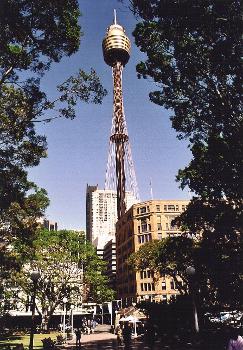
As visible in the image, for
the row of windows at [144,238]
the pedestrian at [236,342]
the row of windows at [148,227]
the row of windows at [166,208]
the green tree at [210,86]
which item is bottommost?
the pedestrian at [236,342]

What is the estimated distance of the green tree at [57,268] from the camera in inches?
1734

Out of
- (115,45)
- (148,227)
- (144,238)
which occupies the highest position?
(115,45)

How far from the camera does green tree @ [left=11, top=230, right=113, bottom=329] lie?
144ft

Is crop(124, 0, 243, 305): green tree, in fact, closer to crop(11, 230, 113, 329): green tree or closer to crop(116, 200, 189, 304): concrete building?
crop(11, 230, 113, 329): green tree

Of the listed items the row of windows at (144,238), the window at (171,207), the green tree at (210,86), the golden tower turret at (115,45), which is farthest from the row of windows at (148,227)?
the green tree at (210,86)

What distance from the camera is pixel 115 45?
3971 inches

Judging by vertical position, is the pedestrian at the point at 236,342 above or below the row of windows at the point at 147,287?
below

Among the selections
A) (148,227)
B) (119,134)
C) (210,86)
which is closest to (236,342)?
(210,86)

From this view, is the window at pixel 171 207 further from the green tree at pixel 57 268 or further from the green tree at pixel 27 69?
the green tree at pixel 27 69

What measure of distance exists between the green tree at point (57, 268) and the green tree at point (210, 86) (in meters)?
28.0

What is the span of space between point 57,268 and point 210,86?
35.2 meters

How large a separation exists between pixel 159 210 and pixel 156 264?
38336 mm

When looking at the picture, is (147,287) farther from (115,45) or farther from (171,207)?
(115,45)

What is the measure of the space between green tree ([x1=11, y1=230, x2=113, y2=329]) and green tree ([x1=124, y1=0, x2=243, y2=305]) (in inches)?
1103
